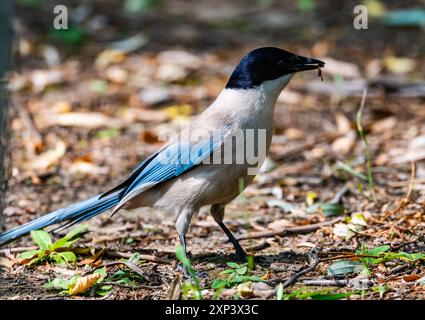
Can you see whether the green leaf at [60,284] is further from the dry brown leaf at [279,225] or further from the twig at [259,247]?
the dry brown leaf at [279,225]

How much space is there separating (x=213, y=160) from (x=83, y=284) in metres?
1.16

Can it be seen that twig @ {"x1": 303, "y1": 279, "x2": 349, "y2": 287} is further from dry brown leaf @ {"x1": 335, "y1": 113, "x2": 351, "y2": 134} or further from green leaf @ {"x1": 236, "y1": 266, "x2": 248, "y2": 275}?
dry brown leaf @ {"x1": 335, "y1": 113, "x2": 351, "y2": 134}

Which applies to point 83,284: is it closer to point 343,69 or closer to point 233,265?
point 233,265

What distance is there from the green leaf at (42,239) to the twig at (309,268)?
5.20 feet

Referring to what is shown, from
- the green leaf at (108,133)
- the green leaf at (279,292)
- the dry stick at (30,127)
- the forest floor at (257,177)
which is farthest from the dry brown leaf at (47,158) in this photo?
the green leaf at (279,292)

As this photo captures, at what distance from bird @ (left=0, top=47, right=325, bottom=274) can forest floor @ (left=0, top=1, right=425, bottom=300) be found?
301 millimetres

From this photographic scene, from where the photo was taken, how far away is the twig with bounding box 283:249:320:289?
4495 millimetres

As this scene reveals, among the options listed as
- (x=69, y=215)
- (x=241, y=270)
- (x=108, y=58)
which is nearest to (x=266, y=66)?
(x=241, y=270)

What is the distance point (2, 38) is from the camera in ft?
12.4
